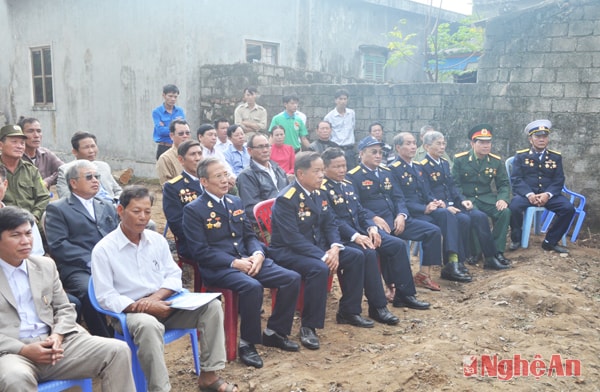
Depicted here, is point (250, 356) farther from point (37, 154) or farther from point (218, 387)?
point (37, 154)

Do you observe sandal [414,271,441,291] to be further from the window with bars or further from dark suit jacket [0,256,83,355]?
the window with bars

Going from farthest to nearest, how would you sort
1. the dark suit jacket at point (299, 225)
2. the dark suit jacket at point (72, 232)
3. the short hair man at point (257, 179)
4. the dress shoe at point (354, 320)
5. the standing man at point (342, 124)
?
1. the standing man at point (342, 124)
2. the short hair man at point (257, 179)
3. the dress shoe at point (354, 320)
4. the dark suit jacket at point (299, 225)
5. the dark suit jacket at point (72, 232)

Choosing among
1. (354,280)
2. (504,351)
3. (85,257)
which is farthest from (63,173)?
(504,351)

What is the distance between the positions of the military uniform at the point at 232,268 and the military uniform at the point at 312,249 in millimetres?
223

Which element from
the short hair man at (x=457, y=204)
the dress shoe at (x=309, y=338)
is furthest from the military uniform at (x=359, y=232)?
the short hair man at (x=457, y=204)

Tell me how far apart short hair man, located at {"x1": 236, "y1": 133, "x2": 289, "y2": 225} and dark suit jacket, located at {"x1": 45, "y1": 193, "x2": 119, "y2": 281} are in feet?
5.07

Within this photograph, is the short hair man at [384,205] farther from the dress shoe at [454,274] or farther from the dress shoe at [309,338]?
the dress shoe at [309,338]

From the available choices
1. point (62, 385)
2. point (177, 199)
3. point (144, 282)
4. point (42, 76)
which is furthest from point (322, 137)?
point (42, 76)

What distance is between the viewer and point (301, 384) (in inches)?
135

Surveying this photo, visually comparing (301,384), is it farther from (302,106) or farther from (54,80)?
(54,80)

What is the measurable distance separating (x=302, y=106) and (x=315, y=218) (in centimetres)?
532

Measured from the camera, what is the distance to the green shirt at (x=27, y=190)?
15.3ft

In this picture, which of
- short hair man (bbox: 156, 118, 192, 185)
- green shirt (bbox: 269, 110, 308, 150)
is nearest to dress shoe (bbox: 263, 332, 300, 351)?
short hair man (bbox: 156, 118, 192, 185)

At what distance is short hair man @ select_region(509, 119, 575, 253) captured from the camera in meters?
6.50
